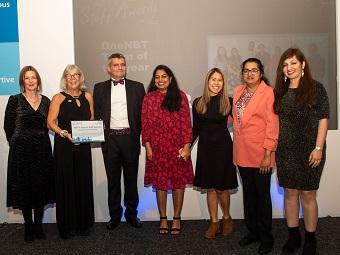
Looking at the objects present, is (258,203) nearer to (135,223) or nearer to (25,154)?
(135,223)

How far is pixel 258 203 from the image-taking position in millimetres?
3564

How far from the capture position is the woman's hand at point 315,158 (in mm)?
3100

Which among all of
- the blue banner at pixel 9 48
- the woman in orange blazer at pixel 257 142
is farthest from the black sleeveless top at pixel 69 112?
the woman in orange blazer at pixel 257 142

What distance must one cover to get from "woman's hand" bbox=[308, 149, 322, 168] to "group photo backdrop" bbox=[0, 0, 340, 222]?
63.6 inches

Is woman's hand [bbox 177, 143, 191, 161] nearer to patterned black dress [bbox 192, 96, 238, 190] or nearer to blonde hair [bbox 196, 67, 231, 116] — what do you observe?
patterned black dress [bbox 192, 96, 238, 190]

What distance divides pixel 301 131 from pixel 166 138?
136cm

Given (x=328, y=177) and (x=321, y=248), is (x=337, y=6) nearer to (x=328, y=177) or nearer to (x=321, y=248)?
(x=328, y=177)

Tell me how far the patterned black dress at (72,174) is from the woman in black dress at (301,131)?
6.37 feet

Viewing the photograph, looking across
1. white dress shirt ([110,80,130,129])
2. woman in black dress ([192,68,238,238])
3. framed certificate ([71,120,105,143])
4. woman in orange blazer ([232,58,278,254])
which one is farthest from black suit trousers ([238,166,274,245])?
framed certificate ([71,120,105,143])

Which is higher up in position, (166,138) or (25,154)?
(166,138)

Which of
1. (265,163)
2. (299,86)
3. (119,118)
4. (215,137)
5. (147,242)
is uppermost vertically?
(299,86)

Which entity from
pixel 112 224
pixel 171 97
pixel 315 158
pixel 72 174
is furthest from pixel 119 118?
pixel 315 158

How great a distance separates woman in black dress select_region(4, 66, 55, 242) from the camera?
385 cm

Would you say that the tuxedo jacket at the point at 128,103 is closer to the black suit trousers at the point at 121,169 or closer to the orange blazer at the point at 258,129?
the black suit trousers at the point at 121,169
